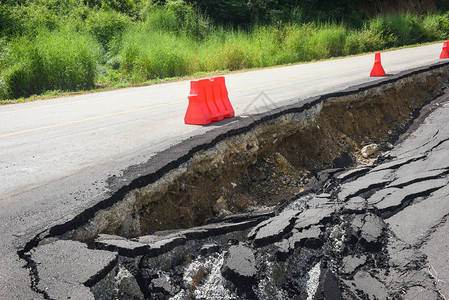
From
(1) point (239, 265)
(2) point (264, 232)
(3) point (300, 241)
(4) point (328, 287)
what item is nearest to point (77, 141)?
(2) point (264, 232)

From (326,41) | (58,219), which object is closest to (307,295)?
(58,219)

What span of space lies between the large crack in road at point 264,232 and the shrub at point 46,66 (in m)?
7.93

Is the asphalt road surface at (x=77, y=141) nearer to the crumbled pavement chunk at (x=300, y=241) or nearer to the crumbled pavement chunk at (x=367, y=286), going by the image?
the crumbled pavement chunk at (x=300, y=241)

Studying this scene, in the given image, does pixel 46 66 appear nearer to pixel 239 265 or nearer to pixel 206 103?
pixel 206 103

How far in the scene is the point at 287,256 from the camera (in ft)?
10.4

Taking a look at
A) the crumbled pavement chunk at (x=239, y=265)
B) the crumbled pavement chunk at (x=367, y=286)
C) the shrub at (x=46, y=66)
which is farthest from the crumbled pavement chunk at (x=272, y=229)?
the shrub at (x=46, y=66)

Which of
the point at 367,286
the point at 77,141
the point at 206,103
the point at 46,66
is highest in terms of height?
the point at 46,66

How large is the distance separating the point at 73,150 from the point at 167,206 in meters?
1.72

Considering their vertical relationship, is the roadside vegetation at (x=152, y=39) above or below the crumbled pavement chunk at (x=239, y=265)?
above

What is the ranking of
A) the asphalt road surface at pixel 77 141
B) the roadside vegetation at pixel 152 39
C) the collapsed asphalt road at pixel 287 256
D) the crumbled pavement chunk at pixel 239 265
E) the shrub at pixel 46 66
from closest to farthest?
the collapsed asphalt road at pixel 287 256 < the crumbled pavement chunk at pixel 239 265 < the asphalt road surface at pixel 77 141 < the shrub at pixel 46 66 < the roadside vegetation at pixel 152 39

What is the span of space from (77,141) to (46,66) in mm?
7221

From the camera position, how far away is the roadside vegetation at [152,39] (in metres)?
11.4

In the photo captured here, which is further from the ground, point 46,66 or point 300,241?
point 46,66

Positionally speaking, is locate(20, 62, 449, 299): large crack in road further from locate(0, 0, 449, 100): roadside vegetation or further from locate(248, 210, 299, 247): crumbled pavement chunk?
locate(0, 0, 449, 100): roadside vegetation
